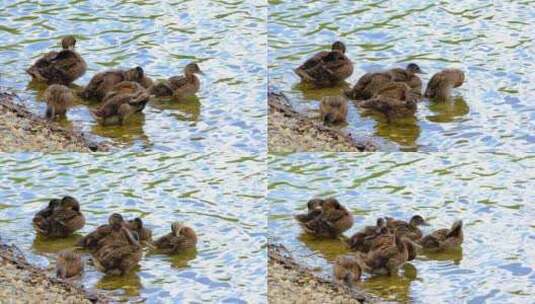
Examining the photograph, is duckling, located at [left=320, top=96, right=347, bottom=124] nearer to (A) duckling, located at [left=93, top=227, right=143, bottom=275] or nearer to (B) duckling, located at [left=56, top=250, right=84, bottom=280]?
(A) duckling, located at [left=93, top=227, right=143, bottom=275]

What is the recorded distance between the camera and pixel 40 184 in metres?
10.5

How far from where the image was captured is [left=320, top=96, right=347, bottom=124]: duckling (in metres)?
11.0

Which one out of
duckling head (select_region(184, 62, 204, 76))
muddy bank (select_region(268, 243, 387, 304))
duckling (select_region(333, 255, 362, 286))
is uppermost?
duckling head (select_region(184, 62, 204, 76))

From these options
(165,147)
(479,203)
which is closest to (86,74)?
(165,147)

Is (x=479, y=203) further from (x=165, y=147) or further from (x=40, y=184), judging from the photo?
(x=40, y=184)

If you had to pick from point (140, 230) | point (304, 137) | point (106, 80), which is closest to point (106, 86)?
point (106, 80)

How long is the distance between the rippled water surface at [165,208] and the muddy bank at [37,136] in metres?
0.07

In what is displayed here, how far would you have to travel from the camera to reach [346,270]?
9328 mm

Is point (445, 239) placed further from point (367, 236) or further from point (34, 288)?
point (34, 288)

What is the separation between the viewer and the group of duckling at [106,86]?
11.1 metres

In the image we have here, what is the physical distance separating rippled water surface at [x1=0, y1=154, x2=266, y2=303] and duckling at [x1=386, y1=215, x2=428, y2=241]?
738mm

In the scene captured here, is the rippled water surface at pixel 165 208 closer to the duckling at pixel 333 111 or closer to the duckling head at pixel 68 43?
the duckling at pixel 333 111

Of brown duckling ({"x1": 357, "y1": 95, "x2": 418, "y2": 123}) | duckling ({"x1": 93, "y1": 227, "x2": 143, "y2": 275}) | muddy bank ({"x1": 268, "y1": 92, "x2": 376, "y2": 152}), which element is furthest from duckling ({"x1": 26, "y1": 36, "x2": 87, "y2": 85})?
duckling ({"x1": 93, "y1": 227, "x2": 143, "y2": 275})

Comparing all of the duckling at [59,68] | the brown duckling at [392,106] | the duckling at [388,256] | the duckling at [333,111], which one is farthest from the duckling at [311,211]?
the duckling at [59,68]
